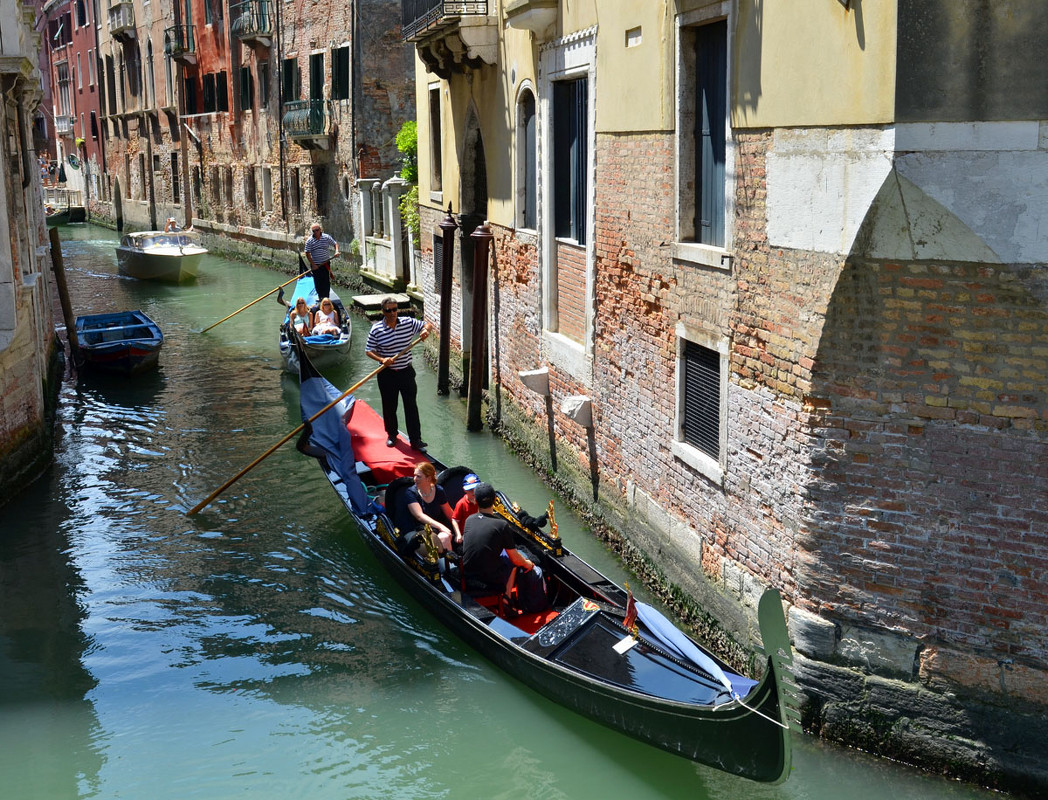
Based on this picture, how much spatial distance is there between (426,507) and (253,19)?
19357mm

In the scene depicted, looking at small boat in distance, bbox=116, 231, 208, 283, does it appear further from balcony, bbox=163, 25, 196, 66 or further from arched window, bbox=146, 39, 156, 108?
arched window, bbox=146, 39, 156, 108

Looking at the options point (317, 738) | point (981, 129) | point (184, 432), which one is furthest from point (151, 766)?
point (184, 432)

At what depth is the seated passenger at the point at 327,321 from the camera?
1345 cm

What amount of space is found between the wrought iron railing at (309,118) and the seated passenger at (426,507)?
15.6 metres

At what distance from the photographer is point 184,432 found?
11.1m

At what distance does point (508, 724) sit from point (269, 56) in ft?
68.7

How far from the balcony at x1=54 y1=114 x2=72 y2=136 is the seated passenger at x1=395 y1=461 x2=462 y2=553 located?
40988 millimetres

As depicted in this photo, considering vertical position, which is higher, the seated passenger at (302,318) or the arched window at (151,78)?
the arched window at (151,78)

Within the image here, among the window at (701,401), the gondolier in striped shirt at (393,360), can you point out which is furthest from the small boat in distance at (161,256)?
the window at (701,401)

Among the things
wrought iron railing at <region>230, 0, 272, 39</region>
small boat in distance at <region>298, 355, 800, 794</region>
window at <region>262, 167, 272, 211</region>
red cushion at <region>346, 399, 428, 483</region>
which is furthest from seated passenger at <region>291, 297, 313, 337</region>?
window at <region>262, 167, 272, 211</region>

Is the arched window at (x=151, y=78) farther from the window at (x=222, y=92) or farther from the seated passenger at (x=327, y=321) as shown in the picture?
the seated passenger at (x=327, y=321)

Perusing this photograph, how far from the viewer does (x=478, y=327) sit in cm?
1058

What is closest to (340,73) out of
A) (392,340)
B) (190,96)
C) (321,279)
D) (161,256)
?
(161,256)

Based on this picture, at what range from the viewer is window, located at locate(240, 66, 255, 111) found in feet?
82.2
